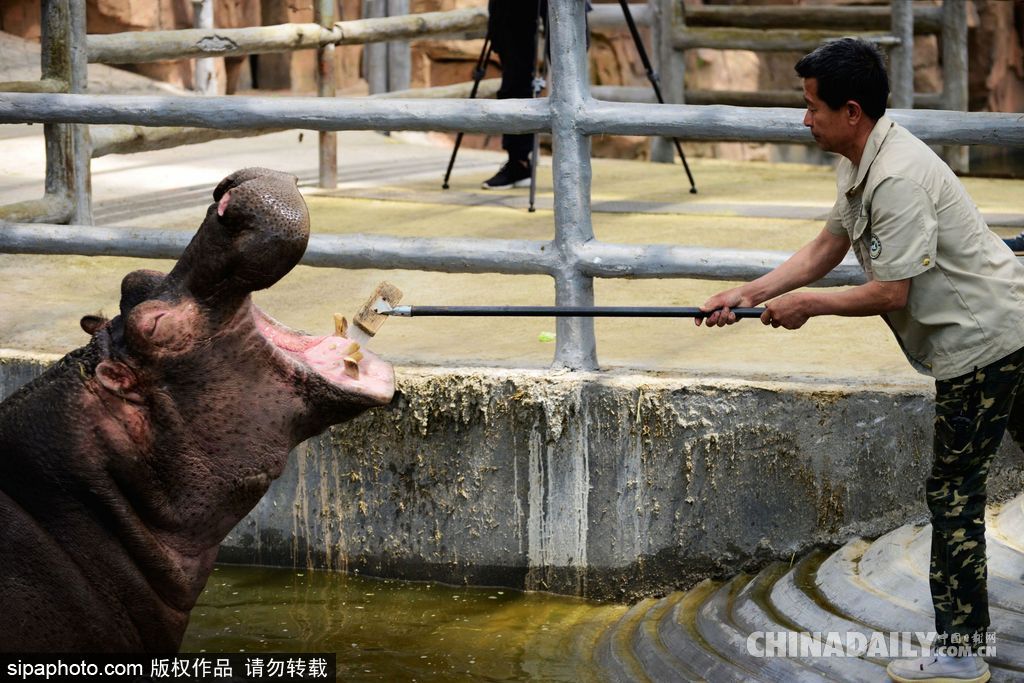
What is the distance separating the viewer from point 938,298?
2785 millimetres

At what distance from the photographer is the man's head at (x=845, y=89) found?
275 cm

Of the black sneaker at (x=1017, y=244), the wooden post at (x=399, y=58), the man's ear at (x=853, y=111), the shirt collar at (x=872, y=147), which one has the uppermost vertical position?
the wooden post at (x=399, y=58)

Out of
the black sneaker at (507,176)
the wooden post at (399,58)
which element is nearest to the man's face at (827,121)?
the black sneaker at (507,176)

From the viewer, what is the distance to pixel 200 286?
2398mm

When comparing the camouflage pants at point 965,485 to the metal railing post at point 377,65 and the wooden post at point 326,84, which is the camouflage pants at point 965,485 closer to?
the wooden post at point 326,84

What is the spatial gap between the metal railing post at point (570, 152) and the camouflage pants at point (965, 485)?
1191 millimetres

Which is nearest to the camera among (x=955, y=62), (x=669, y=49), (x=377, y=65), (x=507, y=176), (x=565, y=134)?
(x=565, y=134)

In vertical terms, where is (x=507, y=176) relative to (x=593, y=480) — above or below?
above

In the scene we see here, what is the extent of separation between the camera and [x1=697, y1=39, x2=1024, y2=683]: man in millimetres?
2727

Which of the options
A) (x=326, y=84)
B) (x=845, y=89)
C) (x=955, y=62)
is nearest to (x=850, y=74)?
(x=845, y=89)

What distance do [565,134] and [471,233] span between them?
2.18 meters

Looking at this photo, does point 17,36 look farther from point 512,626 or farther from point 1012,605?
point 1012,605

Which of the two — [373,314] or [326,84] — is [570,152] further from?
[326,84]
